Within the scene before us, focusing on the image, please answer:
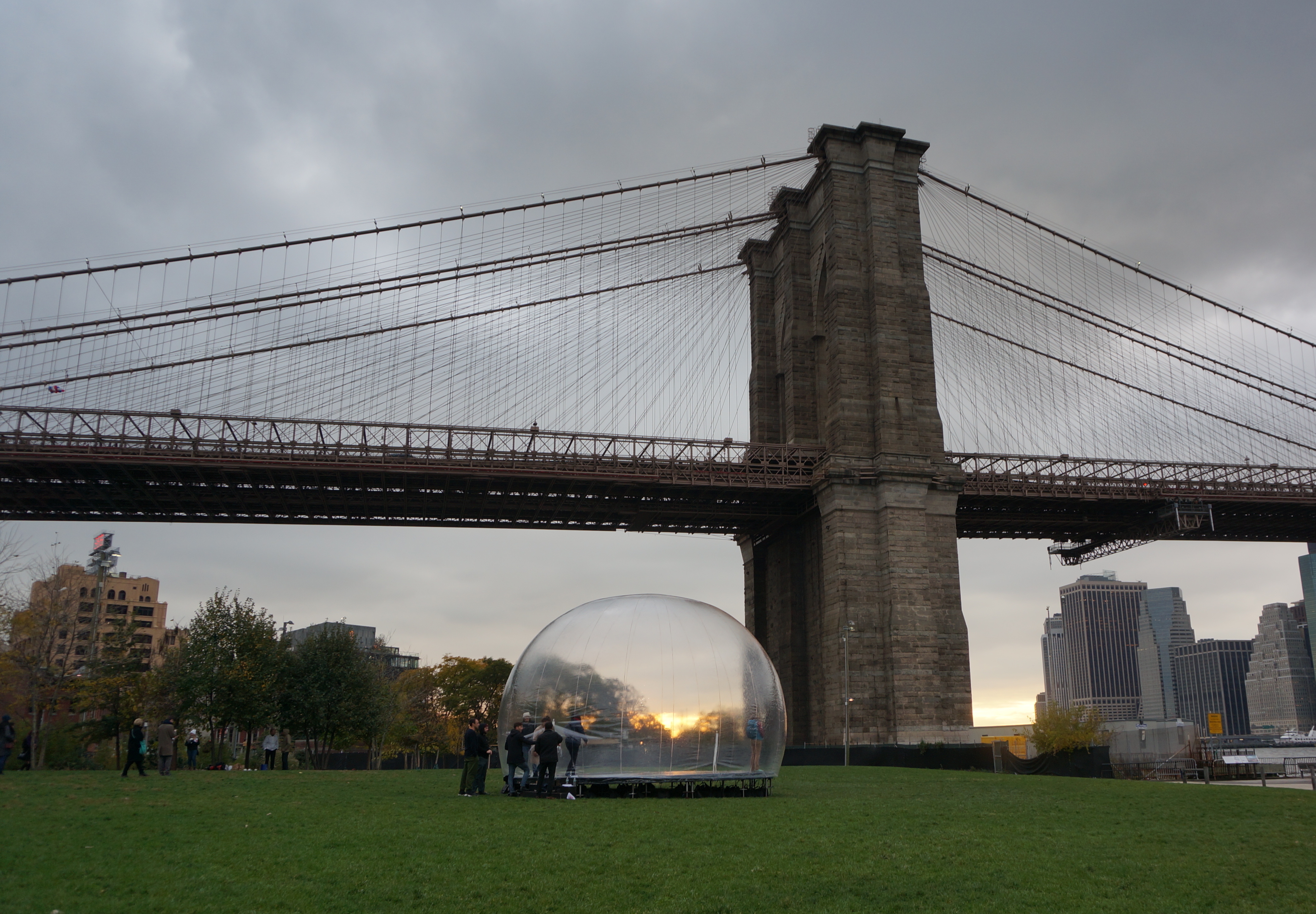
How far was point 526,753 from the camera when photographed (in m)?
18.2

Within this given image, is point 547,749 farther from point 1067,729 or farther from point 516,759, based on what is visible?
point 1067,729

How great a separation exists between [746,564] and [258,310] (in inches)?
1238

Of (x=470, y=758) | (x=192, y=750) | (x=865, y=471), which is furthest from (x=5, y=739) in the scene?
(x=865, y=471)

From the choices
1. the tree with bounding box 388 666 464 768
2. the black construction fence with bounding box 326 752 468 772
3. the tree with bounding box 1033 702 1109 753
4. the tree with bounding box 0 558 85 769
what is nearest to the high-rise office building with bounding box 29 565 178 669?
the tree with bounding box 0 558 85 769

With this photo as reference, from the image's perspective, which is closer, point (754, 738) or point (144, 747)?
point (754, 738)

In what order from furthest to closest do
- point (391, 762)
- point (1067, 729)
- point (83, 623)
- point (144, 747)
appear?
point (391, 762)
point (83, 623)
point (1067, 729)
point (144, 747)

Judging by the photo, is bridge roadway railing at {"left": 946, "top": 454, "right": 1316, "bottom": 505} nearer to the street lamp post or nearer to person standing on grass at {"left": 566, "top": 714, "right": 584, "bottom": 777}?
the street lamp post

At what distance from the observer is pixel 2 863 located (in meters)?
9.98

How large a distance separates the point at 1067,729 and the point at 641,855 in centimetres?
3617

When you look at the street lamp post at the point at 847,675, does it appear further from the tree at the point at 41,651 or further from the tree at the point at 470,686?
the tree at the point at 470,686

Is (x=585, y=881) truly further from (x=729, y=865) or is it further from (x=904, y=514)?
(x=904, y=514)

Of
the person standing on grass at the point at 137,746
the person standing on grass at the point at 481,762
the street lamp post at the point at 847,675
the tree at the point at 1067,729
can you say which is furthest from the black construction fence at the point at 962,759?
the person standing on grass at the point at 137,746

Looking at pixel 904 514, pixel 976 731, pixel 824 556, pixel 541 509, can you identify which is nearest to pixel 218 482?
pixel 541 509

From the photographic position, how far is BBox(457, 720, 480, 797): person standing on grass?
1852cm
